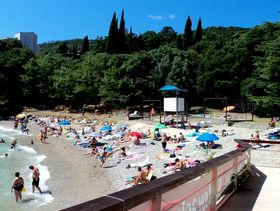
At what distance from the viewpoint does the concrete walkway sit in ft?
19.2

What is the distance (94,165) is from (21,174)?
16.1 feet

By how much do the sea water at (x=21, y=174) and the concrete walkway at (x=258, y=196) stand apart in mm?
10645

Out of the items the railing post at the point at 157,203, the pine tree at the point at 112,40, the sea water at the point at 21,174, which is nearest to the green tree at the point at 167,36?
the pine tree at the point at 112,40

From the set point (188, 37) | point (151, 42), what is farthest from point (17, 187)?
point (151, 42)

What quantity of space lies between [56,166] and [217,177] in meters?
21.9

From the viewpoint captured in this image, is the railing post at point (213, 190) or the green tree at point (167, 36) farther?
the green tree at point (167, 36)

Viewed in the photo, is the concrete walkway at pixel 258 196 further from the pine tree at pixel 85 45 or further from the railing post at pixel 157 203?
the pine tree at pixel 85 45

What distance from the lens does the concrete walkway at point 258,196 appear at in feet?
19.2

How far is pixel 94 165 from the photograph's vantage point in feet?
81.6

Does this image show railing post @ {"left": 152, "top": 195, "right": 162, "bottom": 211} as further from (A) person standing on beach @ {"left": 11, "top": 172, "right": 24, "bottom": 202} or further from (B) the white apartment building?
(B) the white apartment building

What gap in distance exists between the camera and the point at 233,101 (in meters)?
54.6

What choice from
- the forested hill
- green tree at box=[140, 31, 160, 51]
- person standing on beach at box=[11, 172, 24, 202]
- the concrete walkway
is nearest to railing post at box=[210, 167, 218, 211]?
the concrete walkway

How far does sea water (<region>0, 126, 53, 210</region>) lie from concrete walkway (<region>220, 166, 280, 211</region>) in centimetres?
1065

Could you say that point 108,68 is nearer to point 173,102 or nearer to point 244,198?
point 173,102
